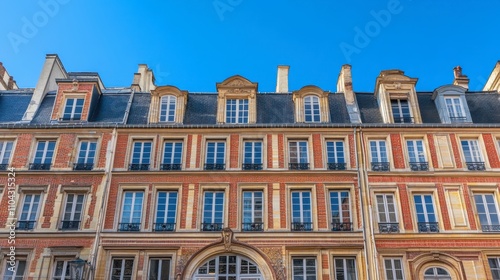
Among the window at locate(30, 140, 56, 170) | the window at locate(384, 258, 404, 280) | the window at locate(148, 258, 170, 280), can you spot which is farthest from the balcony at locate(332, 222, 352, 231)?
the window at locate(30, 140, 56, 170)

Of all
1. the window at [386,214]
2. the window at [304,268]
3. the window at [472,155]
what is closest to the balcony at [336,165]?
the window at [386,214]

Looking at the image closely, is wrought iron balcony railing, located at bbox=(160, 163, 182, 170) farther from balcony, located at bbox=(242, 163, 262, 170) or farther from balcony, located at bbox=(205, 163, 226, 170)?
balcony, located at bbox=(242, 163, 262, 170)

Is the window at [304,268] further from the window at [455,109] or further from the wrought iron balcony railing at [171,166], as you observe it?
the window at [455,109]

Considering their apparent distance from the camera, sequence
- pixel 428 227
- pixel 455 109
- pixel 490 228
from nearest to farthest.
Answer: pixel 490 228 < pixel 428 227 < pixel 455 109

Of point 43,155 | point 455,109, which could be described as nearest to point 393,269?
point 455,109

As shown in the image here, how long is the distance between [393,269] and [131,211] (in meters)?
9.36

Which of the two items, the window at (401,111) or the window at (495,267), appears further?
the window at (401,111)

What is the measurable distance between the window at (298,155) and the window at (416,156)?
394 centimetres

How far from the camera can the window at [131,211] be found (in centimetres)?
1770

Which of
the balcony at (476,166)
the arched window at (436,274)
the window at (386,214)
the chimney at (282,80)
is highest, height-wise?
the chimney at (282,80)

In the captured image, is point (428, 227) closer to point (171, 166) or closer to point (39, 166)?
point (171, 166)

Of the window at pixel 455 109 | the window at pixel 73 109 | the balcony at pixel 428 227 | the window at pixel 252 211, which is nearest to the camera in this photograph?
the balcony at pixel 428 227

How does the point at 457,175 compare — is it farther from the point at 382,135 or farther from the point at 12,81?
the point at 12,81

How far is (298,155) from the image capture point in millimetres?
19297
